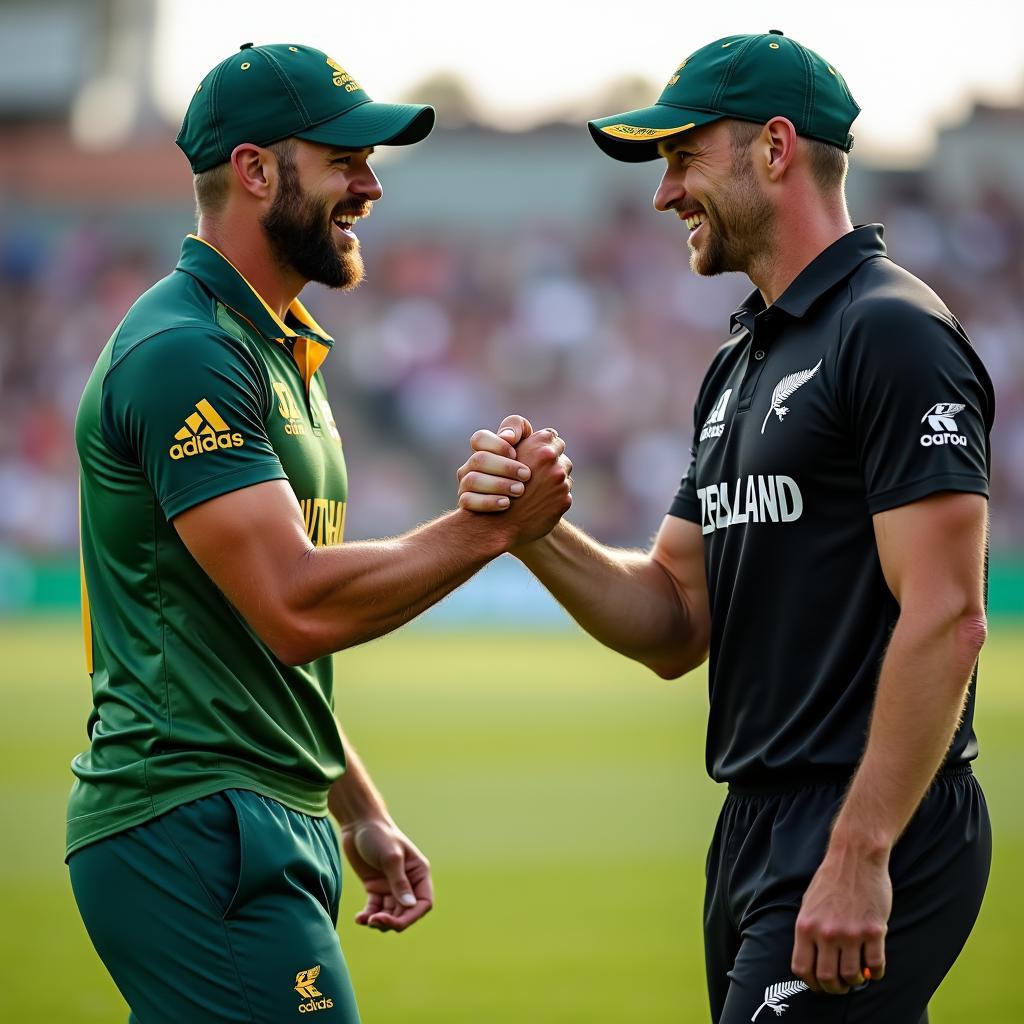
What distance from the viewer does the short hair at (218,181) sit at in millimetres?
3854

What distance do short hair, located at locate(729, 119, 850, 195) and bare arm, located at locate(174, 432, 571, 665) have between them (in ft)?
4.05

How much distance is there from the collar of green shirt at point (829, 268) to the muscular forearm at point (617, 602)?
0.92m

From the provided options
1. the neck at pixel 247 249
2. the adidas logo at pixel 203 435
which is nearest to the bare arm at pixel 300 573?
the adidas logo at pixel 203 435

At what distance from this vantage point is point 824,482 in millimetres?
3537

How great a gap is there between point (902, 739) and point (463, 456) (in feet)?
83.4

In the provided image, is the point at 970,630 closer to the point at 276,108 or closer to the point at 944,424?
the point at 944,424

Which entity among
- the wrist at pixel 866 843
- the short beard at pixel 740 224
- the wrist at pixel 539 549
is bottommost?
the wrist at pixel 866 843

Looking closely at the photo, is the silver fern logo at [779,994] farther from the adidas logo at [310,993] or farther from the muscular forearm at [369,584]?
the muscular forearm at [369,584]

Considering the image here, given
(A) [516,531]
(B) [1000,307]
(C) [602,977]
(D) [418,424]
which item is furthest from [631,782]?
(B) [1000,307]

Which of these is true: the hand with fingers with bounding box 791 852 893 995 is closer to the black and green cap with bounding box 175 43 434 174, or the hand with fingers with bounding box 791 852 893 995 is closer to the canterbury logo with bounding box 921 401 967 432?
the canterbury logo with bounding box 921 401 967 432

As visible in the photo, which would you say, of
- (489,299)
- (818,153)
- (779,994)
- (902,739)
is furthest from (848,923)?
(489,299)

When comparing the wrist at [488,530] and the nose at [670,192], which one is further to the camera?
the nose at [670,192]

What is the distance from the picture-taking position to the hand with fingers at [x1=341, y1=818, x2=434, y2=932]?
4215 millimetres

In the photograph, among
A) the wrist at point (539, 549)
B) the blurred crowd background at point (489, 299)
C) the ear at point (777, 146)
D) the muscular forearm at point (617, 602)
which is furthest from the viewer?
the blurred crowd background at point (489, 299)
